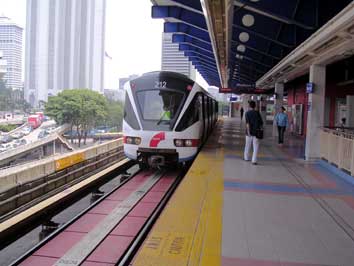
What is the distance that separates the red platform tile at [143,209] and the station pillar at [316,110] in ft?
16.3

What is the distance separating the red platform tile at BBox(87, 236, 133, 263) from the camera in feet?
17.6

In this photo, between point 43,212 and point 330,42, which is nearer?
point 43,212

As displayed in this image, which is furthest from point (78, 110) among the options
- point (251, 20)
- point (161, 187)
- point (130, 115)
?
point (251, 20)

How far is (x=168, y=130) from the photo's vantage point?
32.3 ft

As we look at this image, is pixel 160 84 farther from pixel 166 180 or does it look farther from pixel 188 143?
pixel 166 180

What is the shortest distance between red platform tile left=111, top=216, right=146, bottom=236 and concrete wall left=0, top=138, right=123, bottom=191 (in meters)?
4.74

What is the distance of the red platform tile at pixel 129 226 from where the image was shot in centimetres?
647

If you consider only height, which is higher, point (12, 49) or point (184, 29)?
point (184, 29)

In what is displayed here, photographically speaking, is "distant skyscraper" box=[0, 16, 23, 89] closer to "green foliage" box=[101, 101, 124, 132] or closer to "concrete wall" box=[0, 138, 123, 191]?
"green foliage" box=[101, 101, 124, 132]

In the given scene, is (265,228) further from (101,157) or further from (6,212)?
(101,157)

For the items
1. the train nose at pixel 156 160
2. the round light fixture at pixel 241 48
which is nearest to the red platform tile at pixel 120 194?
the train nose at pixel 156 160

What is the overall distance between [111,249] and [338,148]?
5851 millimetres

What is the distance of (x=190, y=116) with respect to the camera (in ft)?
33.4

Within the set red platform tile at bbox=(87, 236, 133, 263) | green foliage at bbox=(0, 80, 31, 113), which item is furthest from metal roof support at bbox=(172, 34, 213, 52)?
red platform tile at bbox=(87, 236, 133, 263)
